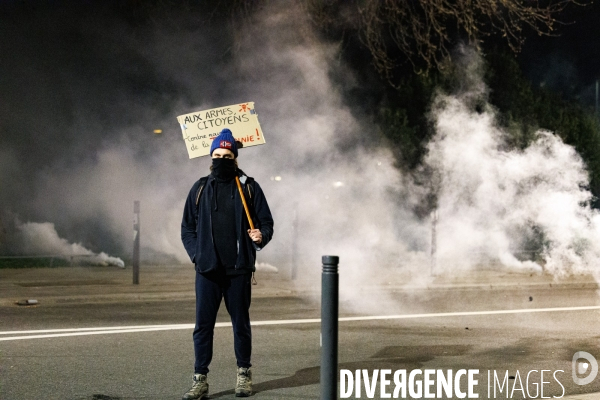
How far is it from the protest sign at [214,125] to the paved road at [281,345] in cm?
193

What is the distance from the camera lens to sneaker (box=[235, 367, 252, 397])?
5.07 m

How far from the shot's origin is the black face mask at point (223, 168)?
200 inches

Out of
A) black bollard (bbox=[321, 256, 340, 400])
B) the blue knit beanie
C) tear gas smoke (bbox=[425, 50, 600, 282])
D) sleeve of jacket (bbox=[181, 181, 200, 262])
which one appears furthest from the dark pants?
tear gas smoke (bbox=[425, 50, 600, 282])

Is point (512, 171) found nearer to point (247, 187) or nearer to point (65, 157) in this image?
point (247, 187)

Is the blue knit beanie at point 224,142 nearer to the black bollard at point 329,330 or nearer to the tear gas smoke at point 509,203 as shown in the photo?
the black bollard at point 329,330

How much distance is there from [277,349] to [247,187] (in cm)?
241

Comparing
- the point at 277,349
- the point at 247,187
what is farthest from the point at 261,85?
the point at 247,187

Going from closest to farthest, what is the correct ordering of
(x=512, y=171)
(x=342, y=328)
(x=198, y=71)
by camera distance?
(x=342, y=328), (x=512, y=171), (x=198, y=71)

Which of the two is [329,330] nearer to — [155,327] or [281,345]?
[281,345]

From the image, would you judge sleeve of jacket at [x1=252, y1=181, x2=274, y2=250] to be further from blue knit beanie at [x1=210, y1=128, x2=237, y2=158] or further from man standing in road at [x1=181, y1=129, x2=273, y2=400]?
blue knit beanie at [x1=210, y1=128, x2=237, y2=158]

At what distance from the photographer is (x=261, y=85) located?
17594 millimetres

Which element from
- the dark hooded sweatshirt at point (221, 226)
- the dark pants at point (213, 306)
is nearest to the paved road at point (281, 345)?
the dark pants at point (213, 306)

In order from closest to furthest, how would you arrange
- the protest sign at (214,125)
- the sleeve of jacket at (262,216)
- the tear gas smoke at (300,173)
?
1. the sleeve of jacket at (262,216)
2. the protest sign at (214,125)
3. the tear gas smoke at (300,173)

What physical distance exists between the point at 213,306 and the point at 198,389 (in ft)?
1.85
